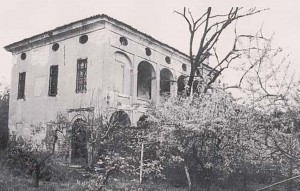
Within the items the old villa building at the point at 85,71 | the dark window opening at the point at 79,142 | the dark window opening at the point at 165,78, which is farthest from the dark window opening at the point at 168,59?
the dark window opening at the point at 79,142

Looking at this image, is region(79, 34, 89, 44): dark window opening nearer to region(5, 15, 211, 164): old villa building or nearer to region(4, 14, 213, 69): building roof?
region(5, 15, 211, 164): old villa building

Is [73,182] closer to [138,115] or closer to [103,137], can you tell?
[103,137]

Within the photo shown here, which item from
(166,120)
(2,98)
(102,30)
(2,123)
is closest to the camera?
(166,120)

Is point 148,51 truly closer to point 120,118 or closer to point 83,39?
point 83,39

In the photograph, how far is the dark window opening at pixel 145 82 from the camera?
23891mm

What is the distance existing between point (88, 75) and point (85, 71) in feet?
1.75

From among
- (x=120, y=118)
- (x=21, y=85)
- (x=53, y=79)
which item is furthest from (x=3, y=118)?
(x=120, y=118)

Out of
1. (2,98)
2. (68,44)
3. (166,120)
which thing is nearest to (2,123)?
(2,98)

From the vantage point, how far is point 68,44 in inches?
842

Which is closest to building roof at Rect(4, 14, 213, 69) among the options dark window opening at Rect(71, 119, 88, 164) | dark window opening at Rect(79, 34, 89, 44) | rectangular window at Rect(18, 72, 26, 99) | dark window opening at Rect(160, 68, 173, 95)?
dark window opening at Rect(79, 34, 89, 44)

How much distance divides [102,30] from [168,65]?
20.2 feet

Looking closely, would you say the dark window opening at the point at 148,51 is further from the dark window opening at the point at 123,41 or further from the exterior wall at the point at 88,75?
the dark window opening at the point at 123,41

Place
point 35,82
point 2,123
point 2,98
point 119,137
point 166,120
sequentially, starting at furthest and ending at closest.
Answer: point 2,98 < point 2,123 < point 35,82 < point 119,137 < point 166,120

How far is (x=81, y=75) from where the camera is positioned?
20.7m
